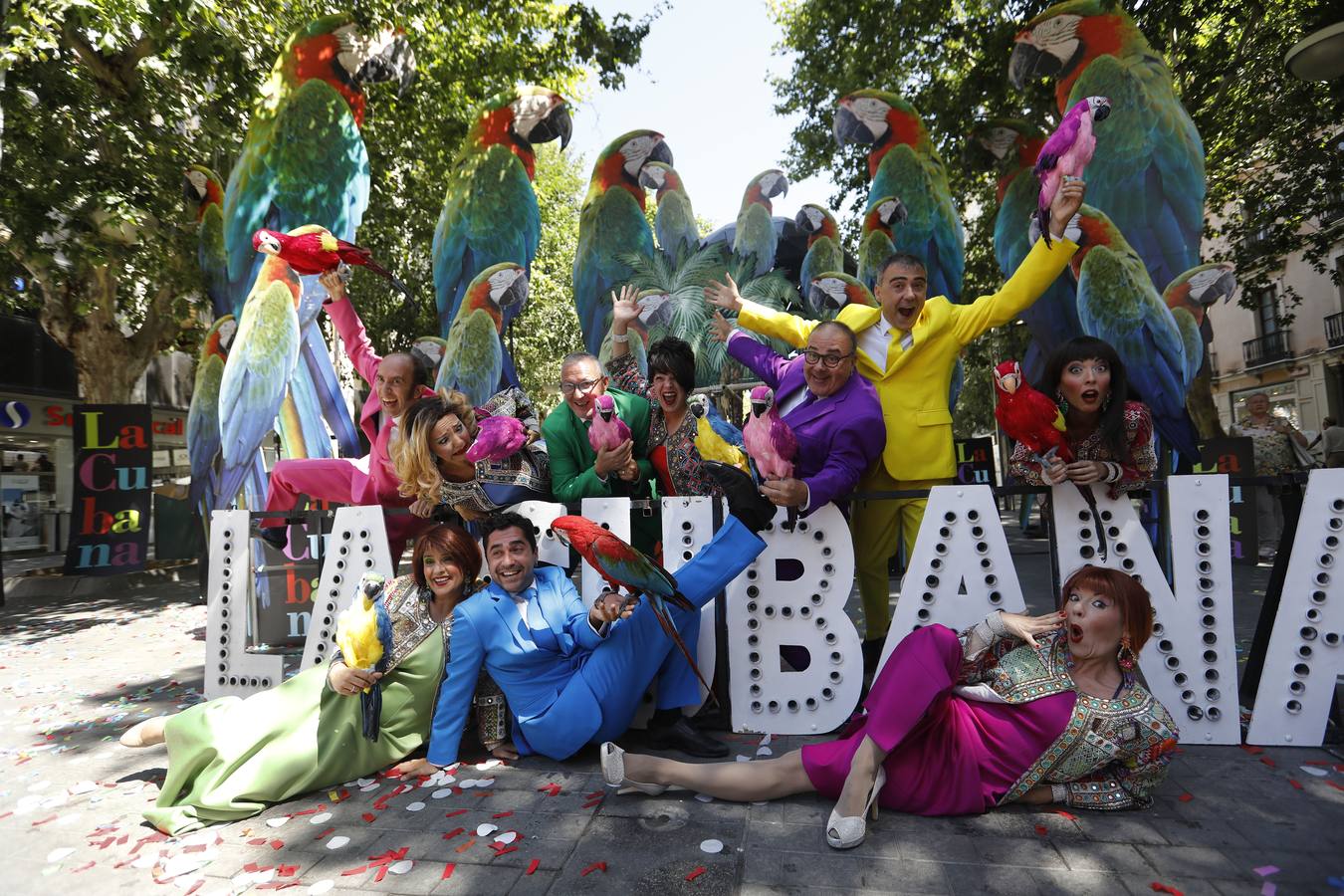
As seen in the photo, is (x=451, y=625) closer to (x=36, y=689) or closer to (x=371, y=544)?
(x=371, y=544)

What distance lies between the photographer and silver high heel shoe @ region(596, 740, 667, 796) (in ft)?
8.17

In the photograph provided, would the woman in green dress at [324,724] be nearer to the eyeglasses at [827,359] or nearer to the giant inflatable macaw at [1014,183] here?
the eyeglasses at [827,359]

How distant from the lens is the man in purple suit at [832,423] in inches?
123

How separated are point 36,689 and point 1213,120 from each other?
13.6m

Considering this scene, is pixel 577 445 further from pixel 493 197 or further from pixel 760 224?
pixel 760 224

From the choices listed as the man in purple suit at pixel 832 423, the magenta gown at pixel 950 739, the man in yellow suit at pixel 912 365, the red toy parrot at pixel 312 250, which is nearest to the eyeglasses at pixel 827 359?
the man in purple suit at pixel 832 423

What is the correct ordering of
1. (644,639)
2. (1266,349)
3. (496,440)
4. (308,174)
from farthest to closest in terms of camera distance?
→ 1. (1266,349)
2. (308,174)
3. (496,440)
4. (644,639)

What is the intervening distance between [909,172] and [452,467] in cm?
749

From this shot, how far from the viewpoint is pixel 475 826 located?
2463 mm

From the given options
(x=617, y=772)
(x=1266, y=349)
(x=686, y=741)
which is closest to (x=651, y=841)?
(x=617, y=772)

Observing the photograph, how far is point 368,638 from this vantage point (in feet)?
9.26


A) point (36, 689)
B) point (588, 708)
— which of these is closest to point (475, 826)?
point (588, 708)

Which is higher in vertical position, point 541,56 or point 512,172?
point 541,56

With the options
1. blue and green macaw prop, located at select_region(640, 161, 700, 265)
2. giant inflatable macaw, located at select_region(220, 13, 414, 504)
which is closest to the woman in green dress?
giant inflatable macaw, located at select_region(220, 13, 414, 504)
